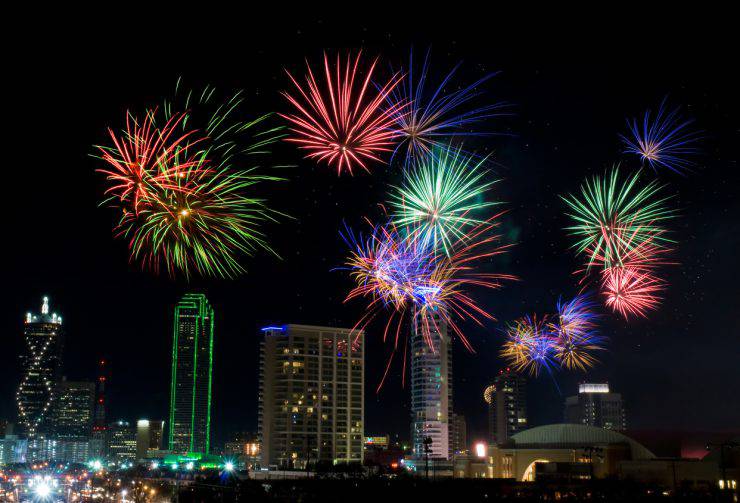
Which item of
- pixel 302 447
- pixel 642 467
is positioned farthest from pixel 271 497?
pixel 302 447

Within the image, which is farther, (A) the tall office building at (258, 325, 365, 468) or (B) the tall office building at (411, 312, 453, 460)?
(B) the tall office building at (411, 312, 453, 460)

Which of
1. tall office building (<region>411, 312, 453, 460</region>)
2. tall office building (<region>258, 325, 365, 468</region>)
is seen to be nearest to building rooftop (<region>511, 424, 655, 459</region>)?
tall office building (<region>258, 325, 365, 468</region>)

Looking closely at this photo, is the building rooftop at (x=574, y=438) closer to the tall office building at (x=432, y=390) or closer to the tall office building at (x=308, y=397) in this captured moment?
the tall office building at (x=308, y=397)

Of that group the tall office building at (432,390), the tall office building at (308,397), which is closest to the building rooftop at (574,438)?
the tall office building at (308,397)

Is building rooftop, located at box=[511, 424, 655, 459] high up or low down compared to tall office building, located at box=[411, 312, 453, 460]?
down

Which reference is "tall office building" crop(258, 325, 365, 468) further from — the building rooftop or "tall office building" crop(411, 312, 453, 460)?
the building rooftop

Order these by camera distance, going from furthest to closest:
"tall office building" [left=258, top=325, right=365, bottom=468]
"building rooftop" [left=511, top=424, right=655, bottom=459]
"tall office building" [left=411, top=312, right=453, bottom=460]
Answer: "tall office building" [left=411, top=312, right=453, bottom=460]
"tall office building" [left=258, top=325, right=365, bottom=468]
"building rooftop" [left=511, top=424, right=655, bottom=459]

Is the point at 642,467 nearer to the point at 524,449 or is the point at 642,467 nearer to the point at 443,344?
the point at 524,449
